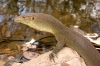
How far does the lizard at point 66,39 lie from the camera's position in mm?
3045

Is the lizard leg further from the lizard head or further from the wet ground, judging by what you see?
the wet ground

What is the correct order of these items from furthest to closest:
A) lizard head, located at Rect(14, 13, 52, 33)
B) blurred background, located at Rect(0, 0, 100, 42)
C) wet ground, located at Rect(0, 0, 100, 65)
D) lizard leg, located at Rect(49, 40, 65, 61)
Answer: blurred background, located at Rect(0, 0, 100, 42), wet ground, located at Rect(0, 0, 100, 65), lizard head, located at Rect(14, 13, 52, 33), lizard leg, located at Rect(49, 40, 65, 61)

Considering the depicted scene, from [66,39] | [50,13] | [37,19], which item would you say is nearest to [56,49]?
[66,39]

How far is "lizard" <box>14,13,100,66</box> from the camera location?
120 inches

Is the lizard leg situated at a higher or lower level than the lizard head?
lower

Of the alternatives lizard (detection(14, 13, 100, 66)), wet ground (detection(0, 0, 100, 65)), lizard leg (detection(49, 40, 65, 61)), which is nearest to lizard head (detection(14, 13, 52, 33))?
lizard (detection(14, 13, 100, 66))

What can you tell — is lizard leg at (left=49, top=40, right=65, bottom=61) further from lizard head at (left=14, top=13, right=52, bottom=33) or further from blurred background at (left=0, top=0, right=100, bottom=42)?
blurred background at (left=0, top=0, right=100, bottom=42)

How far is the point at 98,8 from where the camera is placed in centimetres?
616

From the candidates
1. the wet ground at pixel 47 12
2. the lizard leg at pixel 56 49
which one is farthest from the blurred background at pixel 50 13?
the lizard leg at pixel 56 49

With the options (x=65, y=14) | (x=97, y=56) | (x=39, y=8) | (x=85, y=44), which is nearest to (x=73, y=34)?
(x=85, y=44)

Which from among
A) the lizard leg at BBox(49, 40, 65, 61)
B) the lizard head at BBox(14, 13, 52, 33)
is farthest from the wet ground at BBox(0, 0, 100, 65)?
the lizard leg at BBox(49, 40, 65, 61)

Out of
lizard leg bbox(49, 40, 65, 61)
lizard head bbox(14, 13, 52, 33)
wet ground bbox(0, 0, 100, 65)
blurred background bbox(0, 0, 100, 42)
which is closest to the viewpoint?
lizard leg bbox(49, 40, 65, 61)

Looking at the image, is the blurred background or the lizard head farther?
the blurred background

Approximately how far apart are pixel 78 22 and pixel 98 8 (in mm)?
1258
